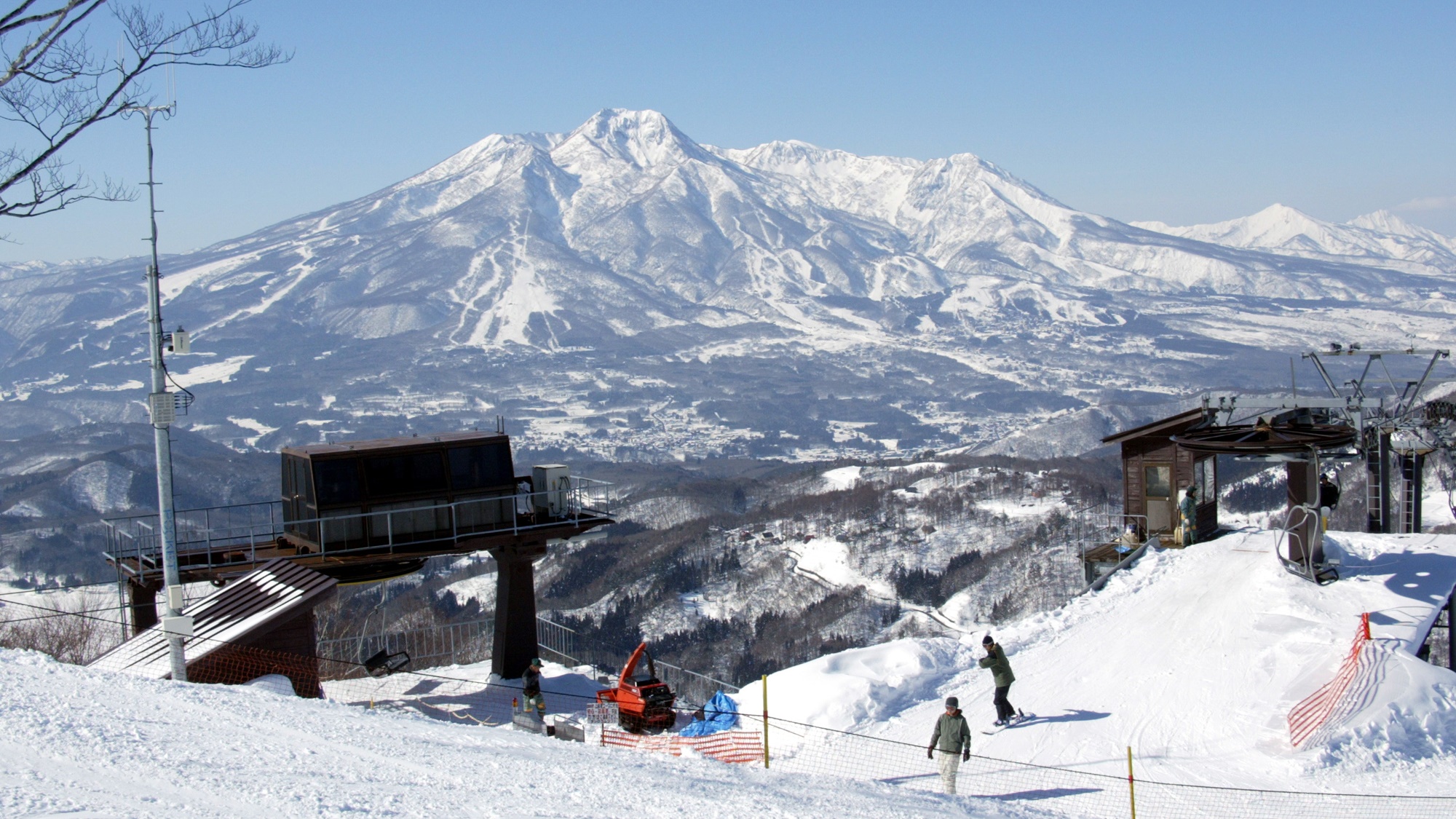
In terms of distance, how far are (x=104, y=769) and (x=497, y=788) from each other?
3368mm

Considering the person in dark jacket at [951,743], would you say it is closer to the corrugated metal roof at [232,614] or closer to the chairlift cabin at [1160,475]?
the corrugated metal roof at [232,614]

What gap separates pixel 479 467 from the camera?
24.4 m

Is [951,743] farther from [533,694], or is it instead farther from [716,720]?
[533,694]

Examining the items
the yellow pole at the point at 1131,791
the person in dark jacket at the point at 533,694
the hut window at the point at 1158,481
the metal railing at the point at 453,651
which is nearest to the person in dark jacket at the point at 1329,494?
the hut window at the point at 1158,481

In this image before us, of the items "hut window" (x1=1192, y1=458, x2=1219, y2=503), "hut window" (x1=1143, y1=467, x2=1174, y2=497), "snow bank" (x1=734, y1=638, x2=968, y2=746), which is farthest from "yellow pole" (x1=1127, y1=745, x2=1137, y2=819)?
"hut window" (x1=1143, y1=467, x2=1174, y2=497)

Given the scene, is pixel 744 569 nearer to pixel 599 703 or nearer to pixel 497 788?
pixel 599 703

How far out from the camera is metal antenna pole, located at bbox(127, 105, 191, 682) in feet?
49.8

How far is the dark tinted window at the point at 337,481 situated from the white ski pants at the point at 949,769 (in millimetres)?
14088

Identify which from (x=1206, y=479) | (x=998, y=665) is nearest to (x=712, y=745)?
(x=998, y=665)

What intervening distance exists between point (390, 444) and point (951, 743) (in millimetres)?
15051

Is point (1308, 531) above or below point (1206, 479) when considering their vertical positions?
above

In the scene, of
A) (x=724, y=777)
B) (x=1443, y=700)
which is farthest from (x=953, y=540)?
(x=724, y=777)

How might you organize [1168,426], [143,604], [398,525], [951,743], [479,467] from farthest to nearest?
[1168,426]
[479,467]
[398,525]
[143,604]
[951,743]

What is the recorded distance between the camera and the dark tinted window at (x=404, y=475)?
23438 mm
